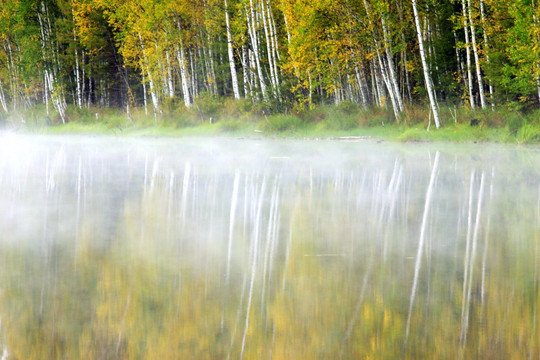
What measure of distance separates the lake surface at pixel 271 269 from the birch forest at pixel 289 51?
15659 millimetres

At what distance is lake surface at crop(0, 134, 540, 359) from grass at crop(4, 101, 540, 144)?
1382 centimetres

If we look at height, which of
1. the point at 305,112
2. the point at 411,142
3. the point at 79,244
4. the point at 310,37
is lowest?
the point at 79,244

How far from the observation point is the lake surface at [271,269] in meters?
4.60

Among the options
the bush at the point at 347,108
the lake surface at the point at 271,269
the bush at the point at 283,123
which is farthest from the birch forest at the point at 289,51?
the lake surface at the point at 271,269

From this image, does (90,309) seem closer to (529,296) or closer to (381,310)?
(381,310)

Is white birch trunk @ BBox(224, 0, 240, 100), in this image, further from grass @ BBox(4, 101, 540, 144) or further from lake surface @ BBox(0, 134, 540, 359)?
lake surface @ BBox(0, 134, 540, 359)

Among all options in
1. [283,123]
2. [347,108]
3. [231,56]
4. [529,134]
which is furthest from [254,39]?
[529,134]

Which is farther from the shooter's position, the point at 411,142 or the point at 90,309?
the point at 411,142

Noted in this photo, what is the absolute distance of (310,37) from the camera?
3478 cm

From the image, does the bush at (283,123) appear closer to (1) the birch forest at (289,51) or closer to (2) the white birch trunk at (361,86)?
(1) the birch forest at (289,51)

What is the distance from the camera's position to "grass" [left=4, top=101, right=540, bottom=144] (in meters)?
27.9

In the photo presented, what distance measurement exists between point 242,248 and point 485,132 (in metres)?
21.6

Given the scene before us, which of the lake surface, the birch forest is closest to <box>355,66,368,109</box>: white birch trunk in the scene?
the birch forest

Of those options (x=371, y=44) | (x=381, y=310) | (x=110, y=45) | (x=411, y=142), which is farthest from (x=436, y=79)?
(x=381, y=310)
